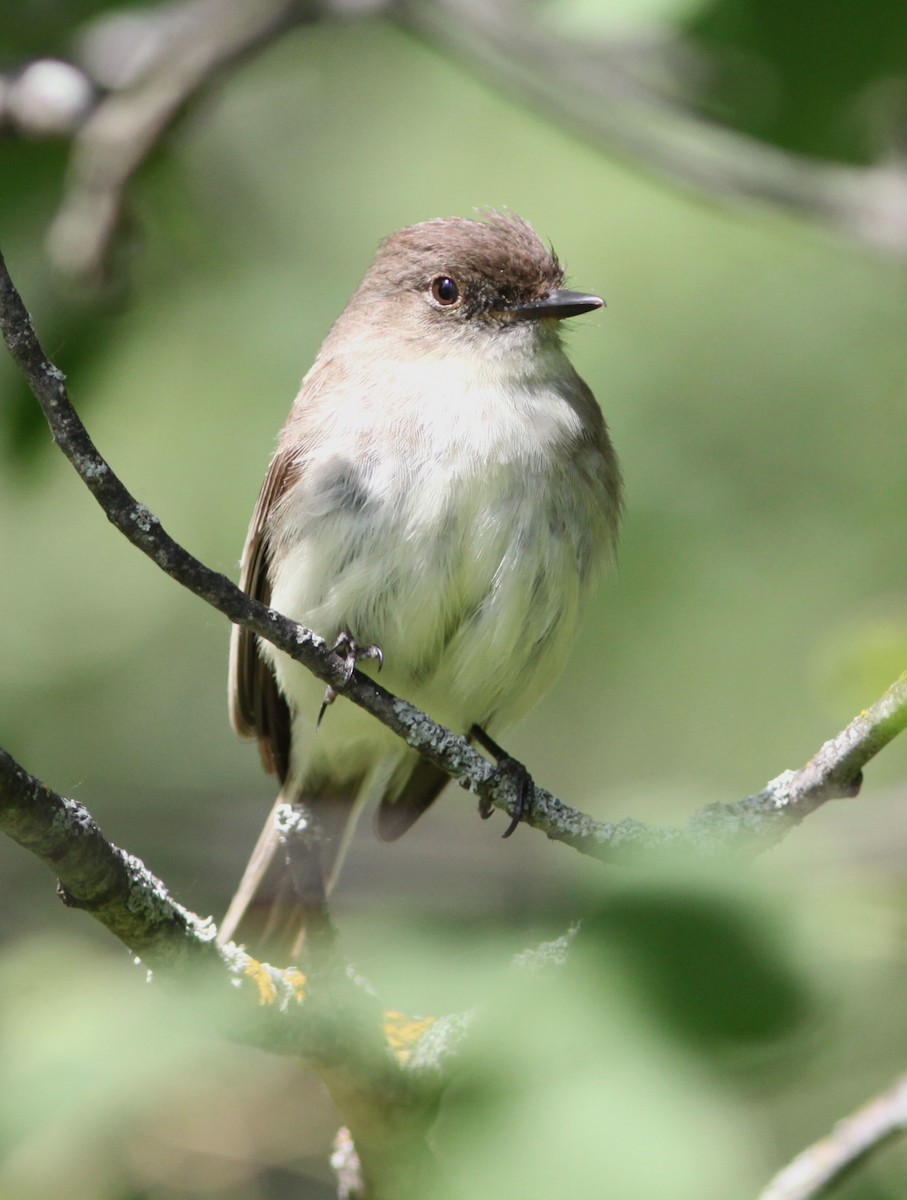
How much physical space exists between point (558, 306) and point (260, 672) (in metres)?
1.43

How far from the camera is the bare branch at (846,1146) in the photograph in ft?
7.84

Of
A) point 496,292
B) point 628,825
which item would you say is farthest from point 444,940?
point 496,292

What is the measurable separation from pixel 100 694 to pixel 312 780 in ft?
6.29

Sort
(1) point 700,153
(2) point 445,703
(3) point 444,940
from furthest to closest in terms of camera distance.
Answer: (1) point 700,153
(2) point 445,703
(3) point 444,940

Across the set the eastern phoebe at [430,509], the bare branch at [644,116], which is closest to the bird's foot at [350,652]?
the eastern phoebe at [430,509]

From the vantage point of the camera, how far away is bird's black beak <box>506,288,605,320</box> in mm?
4031

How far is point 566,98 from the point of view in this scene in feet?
17.5

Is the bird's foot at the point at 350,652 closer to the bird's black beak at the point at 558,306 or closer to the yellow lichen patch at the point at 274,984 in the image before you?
the yellow lichen patch at the point at 274,984

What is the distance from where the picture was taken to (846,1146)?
96.7 inches

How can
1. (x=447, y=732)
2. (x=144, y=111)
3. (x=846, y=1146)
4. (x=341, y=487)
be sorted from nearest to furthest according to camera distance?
(x=846, y=1146)
(x=447, y=732)
(x=341, y=487)
(x=144, y=111)

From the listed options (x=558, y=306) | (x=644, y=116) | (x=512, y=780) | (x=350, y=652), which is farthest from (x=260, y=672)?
(x=644, y=116)

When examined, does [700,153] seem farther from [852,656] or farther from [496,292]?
[852,656]

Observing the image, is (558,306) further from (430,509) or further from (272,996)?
(272,996)

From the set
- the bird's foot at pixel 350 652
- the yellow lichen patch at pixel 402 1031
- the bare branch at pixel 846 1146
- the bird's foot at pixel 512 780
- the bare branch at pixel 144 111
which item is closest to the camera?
the bare branch at pixel 846 1146
